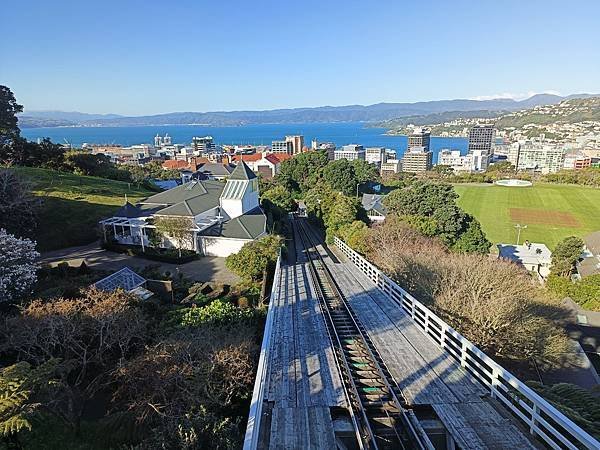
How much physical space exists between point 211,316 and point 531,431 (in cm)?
1021

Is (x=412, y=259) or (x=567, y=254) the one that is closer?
(x=412, y=259)

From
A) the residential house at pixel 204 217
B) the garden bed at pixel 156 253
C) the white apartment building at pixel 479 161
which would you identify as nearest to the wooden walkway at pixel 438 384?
the residential house at pixel 204 217

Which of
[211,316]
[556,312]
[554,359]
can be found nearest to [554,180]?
[556,312]

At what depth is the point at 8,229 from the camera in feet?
70.2

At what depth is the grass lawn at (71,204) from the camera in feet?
100

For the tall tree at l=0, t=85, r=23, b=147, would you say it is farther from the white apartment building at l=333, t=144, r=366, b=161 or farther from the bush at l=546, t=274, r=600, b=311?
the white apartment building at l=333, t=144, r=366, b=161

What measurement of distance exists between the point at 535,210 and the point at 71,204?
66.8 metres

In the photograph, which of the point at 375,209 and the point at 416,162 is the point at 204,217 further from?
the point at 416,162

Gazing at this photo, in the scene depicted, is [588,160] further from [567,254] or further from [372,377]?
[372,377]

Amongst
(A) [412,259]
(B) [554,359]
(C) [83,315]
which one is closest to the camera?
(C) [83,315]

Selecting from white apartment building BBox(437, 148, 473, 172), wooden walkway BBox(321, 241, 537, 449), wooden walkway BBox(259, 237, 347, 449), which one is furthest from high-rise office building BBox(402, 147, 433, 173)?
wooden walkway BBox(259, 237, 347, 449)

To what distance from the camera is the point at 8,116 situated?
44.3 m

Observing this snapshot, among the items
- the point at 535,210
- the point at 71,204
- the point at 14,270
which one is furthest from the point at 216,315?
the point at 535,210

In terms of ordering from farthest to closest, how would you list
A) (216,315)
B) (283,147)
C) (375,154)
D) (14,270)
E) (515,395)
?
(283,147), (375,154), (14,270), (216,315), (515,395)
